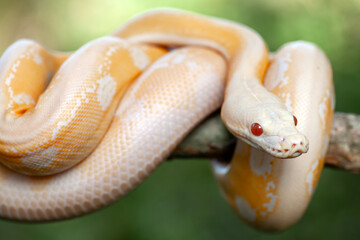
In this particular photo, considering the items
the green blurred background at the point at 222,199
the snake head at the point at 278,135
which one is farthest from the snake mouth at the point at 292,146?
the green blurred background at the point at 222,199

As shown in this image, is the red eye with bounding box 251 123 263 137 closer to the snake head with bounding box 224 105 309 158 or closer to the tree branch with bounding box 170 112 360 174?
the snake head with bounding box 224 105 309 158

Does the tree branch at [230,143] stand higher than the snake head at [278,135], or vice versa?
the snake head at [278,135]

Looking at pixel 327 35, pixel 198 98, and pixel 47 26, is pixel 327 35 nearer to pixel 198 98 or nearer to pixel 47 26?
pixel 198 98

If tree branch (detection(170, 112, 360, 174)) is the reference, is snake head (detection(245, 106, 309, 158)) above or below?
above

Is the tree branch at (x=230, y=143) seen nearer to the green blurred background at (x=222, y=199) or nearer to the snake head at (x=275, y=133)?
the snake head at (x=275, y=133)

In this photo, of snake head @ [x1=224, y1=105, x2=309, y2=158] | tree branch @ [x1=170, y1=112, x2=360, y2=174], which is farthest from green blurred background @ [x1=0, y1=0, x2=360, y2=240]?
snake head @ [x1=224, y1=105, x2=309, y2=158]

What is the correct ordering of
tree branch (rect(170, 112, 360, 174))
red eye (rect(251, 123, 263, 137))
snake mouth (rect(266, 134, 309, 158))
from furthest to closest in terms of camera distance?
1. tree branch (rect(170, 112, 360, 174))
2. red eye (rect(251, 123, 263, 137))
3. snake mouth (rect(266, 134, 309, 158))
